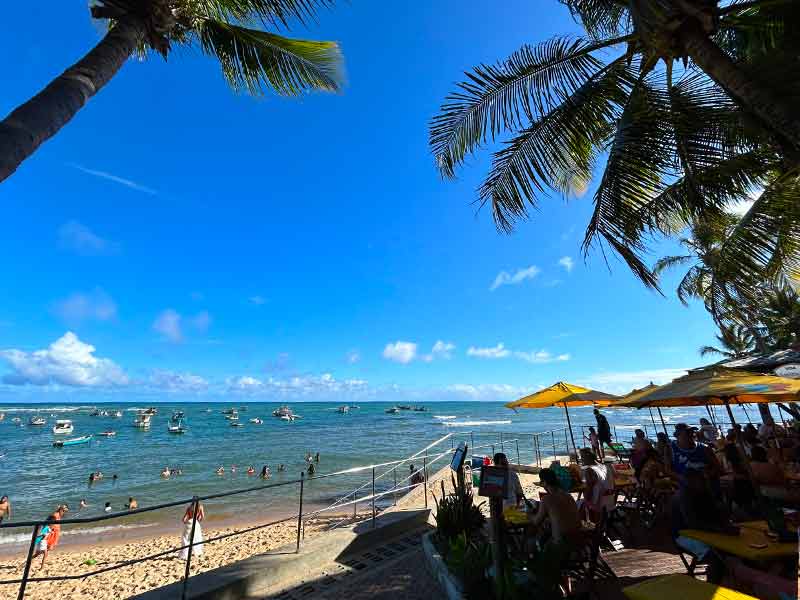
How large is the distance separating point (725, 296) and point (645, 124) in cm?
234

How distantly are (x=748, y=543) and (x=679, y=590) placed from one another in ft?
5.51

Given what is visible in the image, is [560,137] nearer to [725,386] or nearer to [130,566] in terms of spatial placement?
[725,386]

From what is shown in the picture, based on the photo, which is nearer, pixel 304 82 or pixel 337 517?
pixel 304 82

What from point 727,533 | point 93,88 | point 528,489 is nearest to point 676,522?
point 727,533

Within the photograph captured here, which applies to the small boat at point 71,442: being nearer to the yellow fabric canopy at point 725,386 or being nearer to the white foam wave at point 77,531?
→ the white foam wave at point 77,531

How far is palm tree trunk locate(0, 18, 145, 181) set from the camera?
8.33ft

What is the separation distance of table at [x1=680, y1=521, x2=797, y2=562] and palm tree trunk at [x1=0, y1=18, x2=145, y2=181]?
20.2 ft

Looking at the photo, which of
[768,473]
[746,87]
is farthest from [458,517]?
[746,87]

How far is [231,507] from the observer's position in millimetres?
16141

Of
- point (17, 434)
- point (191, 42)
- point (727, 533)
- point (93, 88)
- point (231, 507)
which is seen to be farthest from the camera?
point (17, 434)

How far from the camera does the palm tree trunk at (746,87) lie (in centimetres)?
259

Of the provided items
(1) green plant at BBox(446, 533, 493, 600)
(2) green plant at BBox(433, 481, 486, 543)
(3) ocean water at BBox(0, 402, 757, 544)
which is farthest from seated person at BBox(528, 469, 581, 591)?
(3) ocean water at BBox(0, 402, 757, 544)

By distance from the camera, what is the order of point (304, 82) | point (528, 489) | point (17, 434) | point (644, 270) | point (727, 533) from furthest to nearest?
point (17, 434)
point (528, 489)
point (304, 82)
point (644, 270)
point (727, 533)

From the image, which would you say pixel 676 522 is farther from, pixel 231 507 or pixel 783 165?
pixel 231 507
